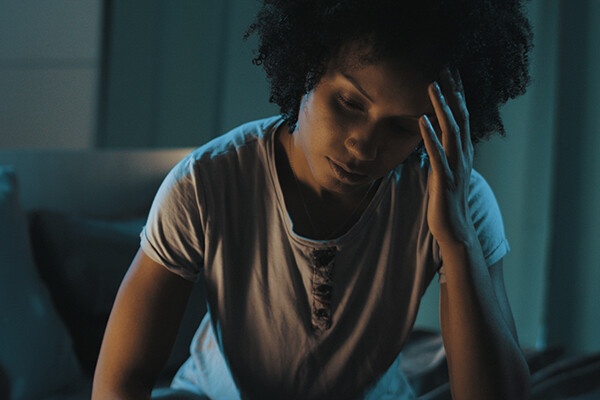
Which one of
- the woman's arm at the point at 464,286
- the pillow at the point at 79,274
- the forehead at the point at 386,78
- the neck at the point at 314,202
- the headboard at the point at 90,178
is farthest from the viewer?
the headboard at the point at 90,178

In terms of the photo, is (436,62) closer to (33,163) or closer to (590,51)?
(33,163)

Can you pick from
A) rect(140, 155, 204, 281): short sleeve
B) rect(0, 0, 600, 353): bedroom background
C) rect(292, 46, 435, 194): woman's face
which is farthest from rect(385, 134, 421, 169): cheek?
rect(0, 0, 600, 353): bedroom background

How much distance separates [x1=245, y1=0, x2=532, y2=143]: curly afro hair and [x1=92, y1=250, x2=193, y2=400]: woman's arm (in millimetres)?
338

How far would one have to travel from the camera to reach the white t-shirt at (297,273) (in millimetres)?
961

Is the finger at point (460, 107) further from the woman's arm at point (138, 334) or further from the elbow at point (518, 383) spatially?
the woman's arm at point (138, 334)

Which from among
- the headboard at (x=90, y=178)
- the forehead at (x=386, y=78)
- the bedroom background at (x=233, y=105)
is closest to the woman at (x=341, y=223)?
the forehead at (x=386, y=78)

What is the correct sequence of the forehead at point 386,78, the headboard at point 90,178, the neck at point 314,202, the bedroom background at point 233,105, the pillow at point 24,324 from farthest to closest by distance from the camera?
the bedroom background at point 233,105 → the headboard at point 90,178 → the pillow at point 24,324 → the neck at point 314,202 → the forehead at point 386,78

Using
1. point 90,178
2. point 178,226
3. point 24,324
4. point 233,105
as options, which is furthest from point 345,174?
point 233,105

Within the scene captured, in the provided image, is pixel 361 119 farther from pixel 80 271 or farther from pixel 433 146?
pixel 80 271

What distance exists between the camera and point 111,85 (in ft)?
8.39

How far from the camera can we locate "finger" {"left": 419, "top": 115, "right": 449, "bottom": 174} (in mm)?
840

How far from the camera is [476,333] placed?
2.93ft

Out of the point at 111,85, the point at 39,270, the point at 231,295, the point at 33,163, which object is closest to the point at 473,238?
the point at 231,295

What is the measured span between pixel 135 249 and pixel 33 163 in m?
0.35
